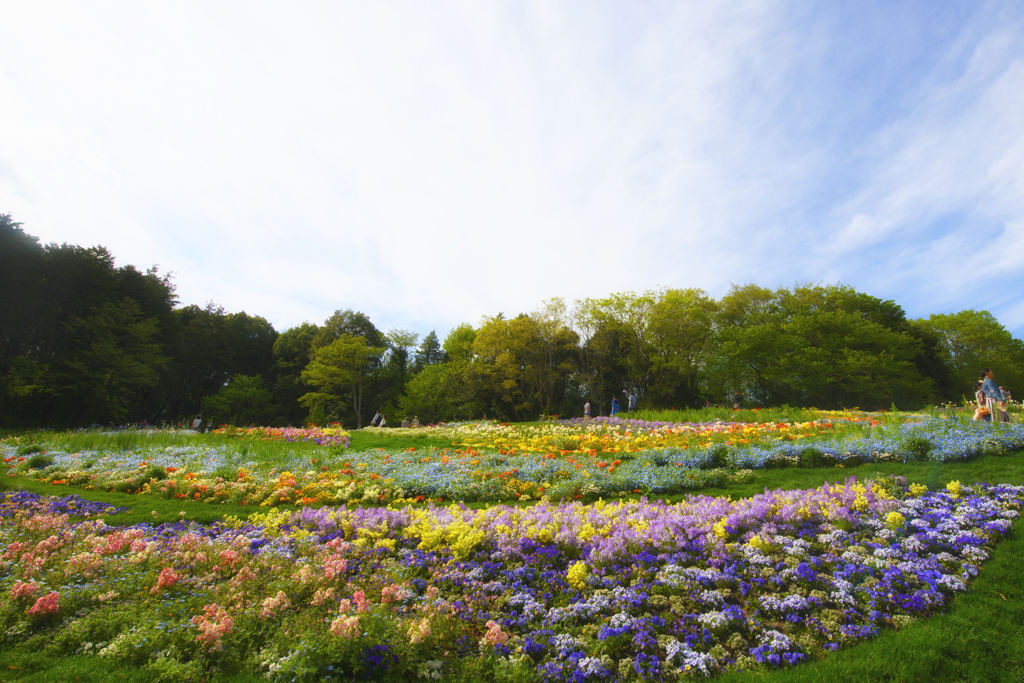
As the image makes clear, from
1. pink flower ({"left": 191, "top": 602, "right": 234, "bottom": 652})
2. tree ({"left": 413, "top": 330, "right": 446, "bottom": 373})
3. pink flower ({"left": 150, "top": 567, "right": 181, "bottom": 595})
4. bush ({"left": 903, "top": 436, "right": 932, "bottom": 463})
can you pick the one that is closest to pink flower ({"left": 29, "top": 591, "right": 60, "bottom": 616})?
pink flower ({"left": 150, "top": 567, "right": 181, "bottom": 595})

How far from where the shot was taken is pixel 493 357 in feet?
116

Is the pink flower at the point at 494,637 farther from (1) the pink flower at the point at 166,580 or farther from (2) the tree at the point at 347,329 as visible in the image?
(2) the tree at the point at 347,329

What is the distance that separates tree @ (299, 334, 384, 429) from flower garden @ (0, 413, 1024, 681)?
29151 mm

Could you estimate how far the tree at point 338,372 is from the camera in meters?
37.4

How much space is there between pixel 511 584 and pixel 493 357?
30.5m

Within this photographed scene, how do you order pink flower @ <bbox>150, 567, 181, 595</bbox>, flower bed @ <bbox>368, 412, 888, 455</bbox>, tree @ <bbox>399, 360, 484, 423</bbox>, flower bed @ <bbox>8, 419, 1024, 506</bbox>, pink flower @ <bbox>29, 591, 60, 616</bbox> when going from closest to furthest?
pink flower @ <bbox>29, 591, 60, 616</bbox>
pink flower @ <bbox>150, 567, 181, 595</bbox>
flower bed @ <bbox>8, 419, 1024, 506</bbox>
flower bed @ <bbox>368, 412, 888, 455</bbox>
tree @ <bbox>399, 360, 484, 423</bbox>

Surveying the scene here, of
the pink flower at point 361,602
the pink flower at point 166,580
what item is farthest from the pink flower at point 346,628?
the pink flower at point 166,580

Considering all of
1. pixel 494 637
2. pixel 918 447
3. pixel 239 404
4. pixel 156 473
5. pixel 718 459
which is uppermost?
pixel 239 404

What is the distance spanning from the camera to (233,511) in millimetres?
7340

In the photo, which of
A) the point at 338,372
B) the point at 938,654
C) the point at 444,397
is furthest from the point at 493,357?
the point at 938,654

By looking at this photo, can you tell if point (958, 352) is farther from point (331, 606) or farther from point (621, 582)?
point (331, 606)

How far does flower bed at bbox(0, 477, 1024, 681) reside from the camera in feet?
11.8

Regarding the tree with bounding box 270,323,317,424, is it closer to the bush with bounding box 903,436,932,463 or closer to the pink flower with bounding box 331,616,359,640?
the pink flower with bounding box 331,616,359,640

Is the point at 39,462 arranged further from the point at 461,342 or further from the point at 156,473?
the point at 461,342
